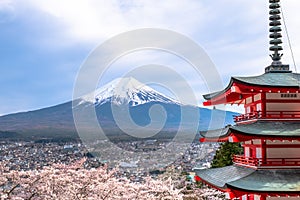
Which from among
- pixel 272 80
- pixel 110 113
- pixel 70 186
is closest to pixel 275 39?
pixel 272 80

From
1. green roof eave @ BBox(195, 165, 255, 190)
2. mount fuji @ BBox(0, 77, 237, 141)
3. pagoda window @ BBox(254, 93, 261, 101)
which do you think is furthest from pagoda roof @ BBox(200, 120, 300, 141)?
mount fuji @ BBox(0, 77, 237, 141)

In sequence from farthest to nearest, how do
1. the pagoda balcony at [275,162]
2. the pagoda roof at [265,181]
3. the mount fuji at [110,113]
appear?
the mount fuji at [110,113], the pagoda balcony at [275,162], the pagoda roof at [265,181]

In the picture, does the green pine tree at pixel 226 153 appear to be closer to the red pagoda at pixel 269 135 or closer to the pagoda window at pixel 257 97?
the red pagoda at pixel 269 135

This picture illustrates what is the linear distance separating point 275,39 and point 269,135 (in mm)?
3311

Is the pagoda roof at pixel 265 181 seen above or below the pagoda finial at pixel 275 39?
below

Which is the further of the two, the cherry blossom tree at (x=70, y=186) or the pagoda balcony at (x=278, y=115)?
the pagoda balcony at (x=278, y=115)

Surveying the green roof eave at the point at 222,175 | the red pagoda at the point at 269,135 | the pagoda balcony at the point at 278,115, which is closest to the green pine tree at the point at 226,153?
the green roof eave at the point at 222,175

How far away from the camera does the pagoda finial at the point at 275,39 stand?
35.2 ft

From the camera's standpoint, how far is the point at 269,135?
352 inches

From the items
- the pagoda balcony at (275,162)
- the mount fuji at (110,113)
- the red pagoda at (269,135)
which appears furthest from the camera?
the mount fuji at (110,113)

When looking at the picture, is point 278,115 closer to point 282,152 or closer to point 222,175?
point 282,152

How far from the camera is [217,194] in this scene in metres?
18.9

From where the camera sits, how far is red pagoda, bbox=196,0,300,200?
28.7 ft

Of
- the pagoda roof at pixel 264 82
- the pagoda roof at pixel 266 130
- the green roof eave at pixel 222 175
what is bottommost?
the green roof eave at pixel 222 175
